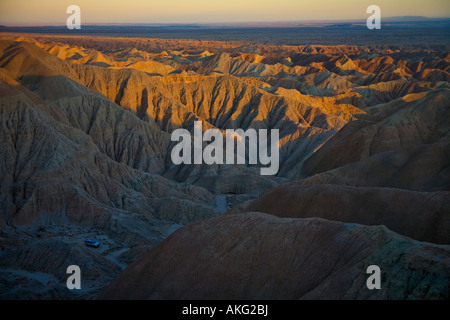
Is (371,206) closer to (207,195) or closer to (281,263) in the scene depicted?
(281,263)

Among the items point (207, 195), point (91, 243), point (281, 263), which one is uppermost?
point (281, 263)

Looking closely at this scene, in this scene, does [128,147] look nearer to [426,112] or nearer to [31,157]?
[31,157]

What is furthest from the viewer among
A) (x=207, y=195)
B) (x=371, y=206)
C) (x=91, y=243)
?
(x=207, y=195)

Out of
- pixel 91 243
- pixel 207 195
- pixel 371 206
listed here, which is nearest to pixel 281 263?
pixel 371 206

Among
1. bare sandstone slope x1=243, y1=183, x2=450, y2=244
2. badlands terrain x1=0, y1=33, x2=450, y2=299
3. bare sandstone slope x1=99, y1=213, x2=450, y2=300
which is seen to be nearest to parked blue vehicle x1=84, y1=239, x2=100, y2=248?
badlands terrain x1=0, y1=33, x2=450, y2=299

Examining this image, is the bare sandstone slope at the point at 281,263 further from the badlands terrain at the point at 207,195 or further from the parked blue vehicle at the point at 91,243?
the parked blue vehicle at the point at 91,243

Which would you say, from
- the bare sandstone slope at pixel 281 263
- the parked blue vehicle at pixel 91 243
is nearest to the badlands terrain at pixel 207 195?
the bare sandstone slope at pixel 281 263
